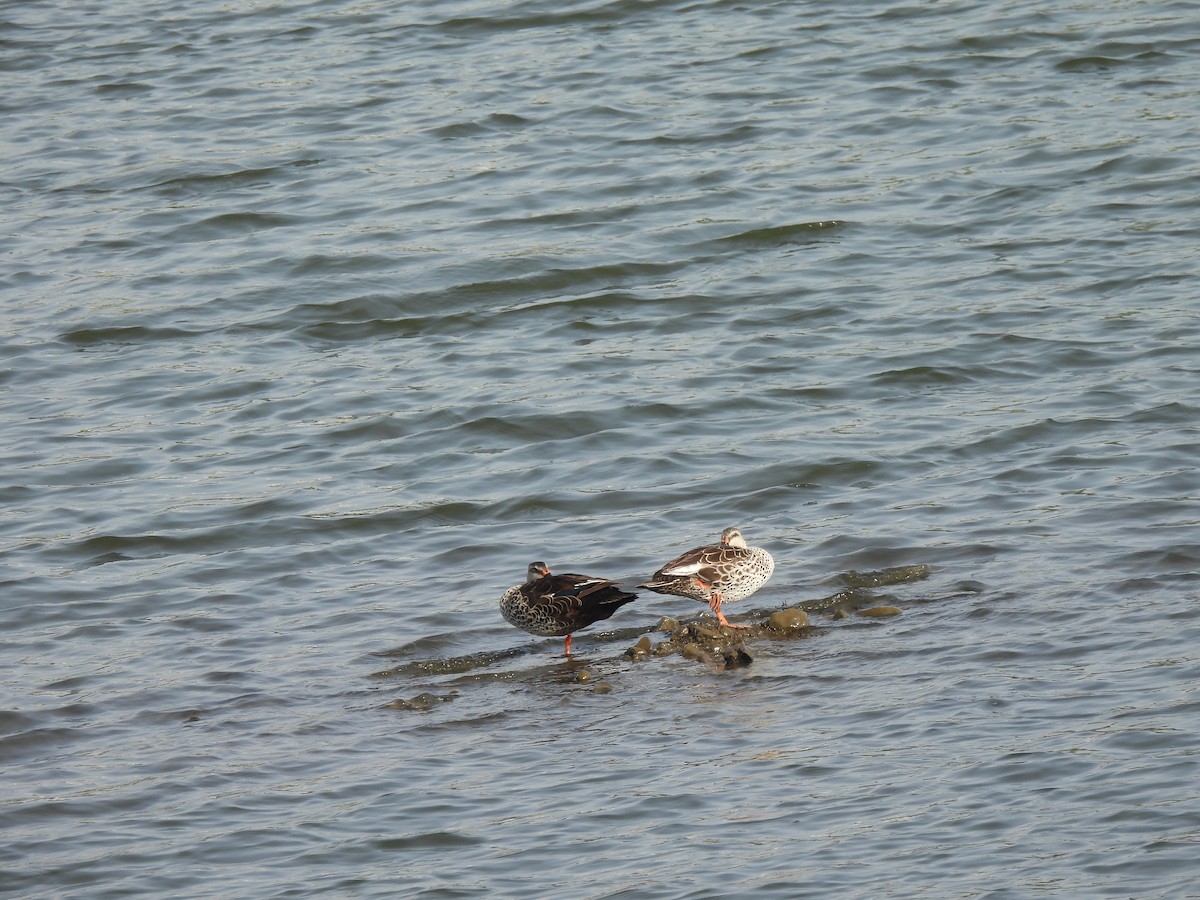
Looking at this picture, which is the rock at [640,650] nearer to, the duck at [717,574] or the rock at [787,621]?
the duck at [717,574]

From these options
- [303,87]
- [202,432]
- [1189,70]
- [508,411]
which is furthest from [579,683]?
[303,87]

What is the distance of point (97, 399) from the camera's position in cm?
1427

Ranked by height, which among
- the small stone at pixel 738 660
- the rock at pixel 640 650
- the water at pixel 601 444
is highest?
the water at pixel 601 444

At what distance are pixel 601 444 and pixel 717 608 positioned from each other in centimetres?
349

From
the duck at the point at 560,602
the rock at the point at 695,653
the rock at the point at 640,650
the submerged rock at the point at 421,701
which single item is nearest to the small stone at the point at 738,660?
the rock at the point at 695,653

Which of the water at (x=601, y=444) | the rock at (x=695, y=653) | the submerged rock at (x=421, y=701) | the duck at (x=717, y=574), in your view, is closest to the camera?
the water at (x=601, y=444)

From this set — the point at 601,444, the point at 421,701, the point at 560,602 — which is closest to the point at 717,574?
the point at 560,602

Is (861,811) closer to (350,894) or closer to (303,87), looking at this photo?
(350,894)

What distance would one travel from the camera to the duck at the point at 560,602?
9.29m

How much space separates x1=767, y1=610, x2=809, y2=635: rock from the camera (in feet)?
30.7

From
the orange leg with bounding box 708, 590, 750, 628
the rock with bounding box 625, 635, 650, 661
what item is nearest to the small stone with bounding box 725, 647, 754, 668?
the orange leg with bounding box 708, 590, 750, 628

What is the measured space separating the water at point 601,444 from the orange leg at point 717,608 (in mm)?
246

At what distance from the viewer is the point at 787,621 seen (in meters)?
9.35

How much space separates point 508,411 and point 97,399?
11.7 ft
